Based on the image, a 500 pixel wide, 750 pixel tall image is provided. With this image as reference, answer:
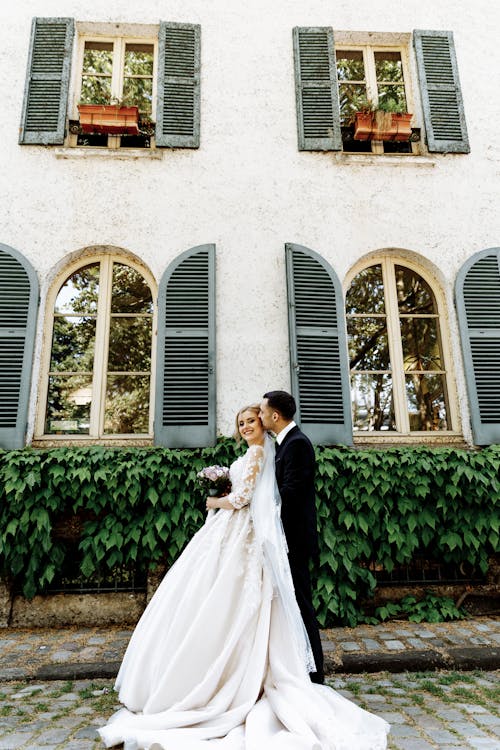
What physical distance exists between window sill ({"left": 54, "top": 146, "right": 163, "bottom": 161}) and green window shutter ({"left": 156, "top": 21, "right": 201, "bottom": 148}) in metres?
0.18

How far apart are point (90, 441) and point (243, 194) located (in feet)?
9.77

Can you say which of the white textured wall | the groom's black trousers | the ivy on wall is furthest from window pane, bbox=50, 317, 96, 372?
the groom's black trousers

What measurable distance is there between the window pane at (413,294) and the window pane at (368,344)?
318 mm

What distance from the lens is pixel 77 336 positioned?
198 inches

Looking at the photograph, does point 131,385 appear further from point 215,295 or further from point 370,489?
point 370,489

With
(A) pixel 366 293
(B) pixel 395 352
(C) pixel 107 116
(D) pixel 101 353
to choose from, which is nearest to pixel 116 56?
(C) pixel 107 116

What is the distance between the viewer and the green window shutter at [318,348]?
469 centimetres

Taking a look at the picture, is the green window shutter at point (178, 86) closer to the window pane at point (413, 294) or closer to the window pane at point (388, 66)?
the window pane at point (388, 66)

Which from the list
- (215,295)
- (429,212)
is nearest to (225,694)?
→ (215,295)

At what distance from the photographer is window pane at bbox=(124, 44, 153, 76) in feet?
19.3

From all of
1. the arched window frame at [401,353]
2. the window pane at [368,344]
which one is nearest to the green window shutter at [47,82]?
the arched window frame at [401,353]

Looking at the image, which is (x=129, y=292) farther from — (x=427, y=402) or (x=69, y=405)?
(x=427, y=402)

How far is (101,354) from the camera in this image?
495 cm

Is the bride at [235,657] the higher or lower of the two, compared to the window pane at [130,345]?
lower
